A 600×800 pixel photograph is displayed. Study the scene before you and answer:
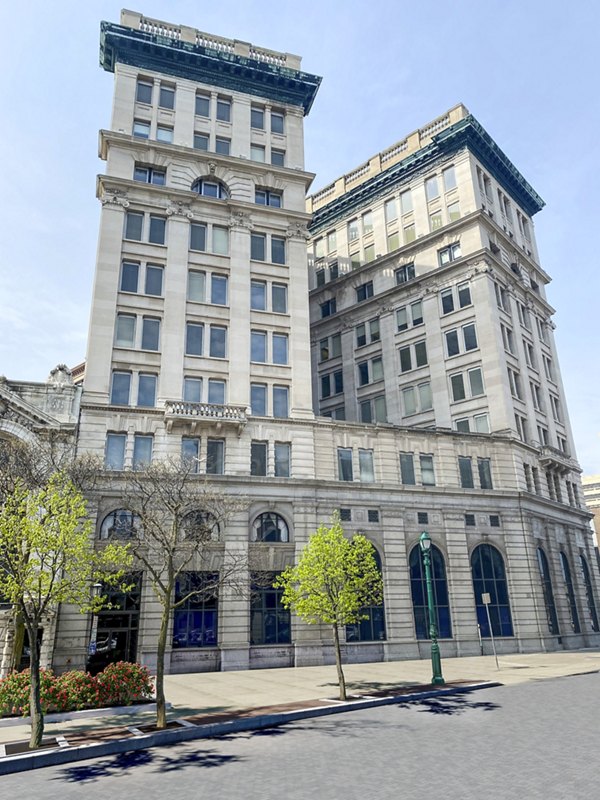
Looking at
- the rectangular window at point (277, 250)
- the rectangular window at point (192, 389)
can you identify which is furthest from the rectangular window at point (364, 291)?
the rectangular window at point (192, 389)

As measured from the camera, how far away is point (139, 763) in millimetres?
13250

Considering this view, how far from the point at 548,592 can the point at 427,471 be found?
13160 mm

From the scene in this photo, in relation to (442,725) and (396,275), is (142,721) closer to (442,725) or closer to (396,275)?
(442,725)

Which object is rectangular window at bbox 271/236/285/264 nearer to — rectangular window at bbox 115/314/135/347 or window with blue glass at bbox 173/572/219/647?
rectangular window at bbox 115/314/135/347

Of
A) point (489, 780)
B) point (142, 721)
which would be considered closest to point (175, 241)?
point (142, 721)

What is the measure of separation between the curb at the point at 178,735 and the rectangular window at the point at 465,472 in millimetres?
23024

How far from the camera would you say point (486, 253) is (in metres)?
49.2

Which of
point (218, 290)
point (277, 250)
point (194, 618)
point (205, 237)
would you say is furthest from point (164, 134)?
point (194, 618)

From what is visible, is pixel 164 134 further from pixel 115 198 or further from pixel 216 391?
pixel 216 391

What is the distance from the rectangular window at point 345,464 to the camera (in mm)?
39650

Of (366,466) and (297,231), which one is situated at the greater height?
(297,231)

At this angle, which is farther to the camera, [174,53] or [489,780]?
[174,53]

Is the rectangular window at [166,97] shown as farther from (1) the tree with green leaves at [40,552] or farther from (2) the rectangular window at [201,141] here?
(1) the tree with green leaves at [40,552]

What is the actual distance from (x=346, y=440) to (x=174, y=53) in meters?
34.2
